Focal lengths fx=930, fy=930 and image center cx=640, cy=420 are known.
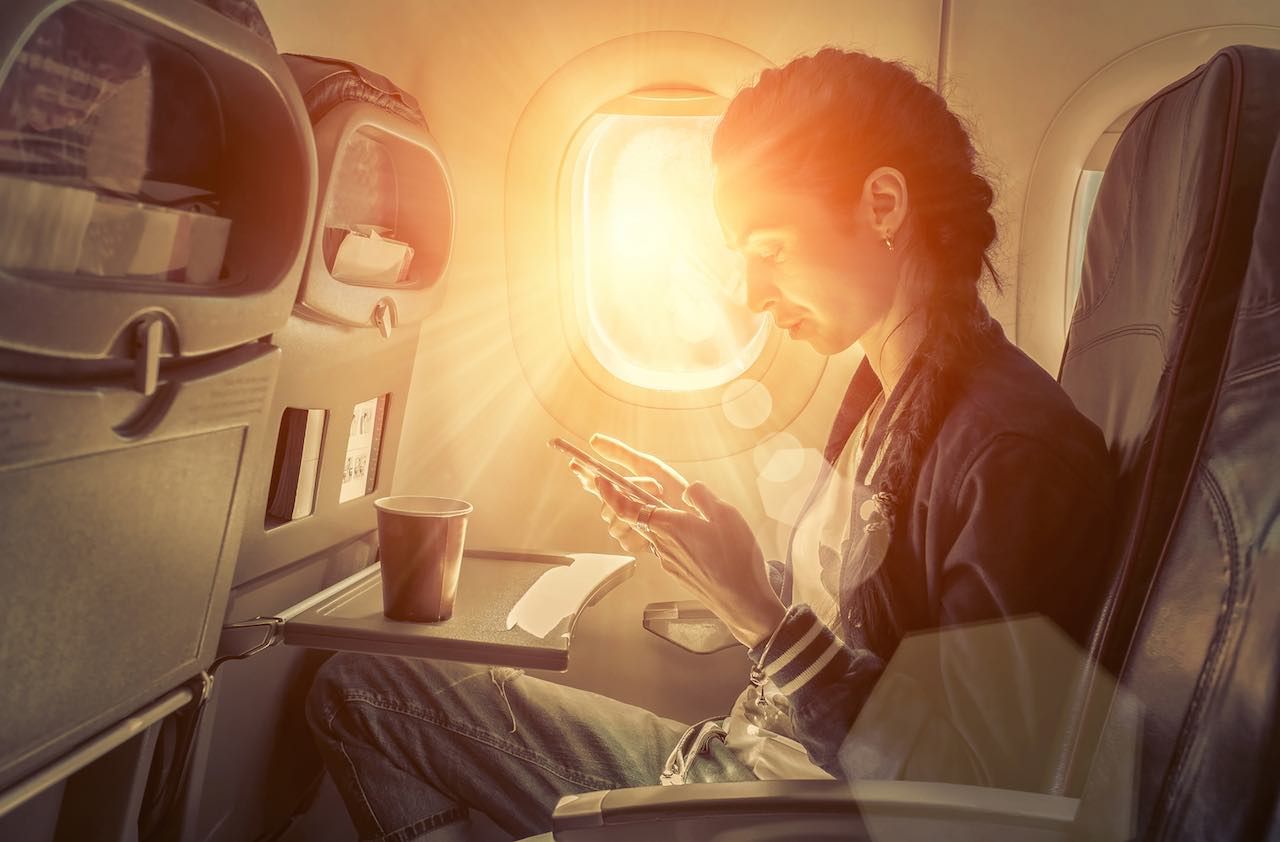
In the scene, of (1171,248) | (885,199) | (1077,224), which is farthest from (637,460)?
(1077,224)

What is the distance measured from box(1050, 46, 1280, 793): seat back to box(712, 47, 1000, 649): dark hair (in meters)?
0.25

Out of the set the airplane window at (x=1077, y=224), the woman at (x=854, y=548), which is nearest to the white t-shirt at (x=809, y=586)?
the woman at (x=854, y=548)

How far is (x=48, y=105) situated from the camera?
0.71 metres

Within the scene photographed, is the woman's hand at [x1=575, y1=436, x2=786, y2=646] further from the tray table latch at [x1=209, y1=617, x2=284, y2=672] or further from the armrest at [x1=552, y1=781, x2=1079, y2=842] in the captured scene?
the tray table latch at [x1=209, y1=617, x2=284, y2=672]

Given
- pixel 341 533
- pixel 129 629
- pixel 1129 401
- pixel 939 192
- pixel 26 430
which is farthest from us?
pixel 341 533

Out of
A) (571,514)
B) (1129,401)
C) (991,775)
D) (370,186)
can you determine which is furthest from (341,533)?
(1129,401)

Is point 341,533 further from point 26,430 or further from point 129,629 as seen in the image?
point 26,430

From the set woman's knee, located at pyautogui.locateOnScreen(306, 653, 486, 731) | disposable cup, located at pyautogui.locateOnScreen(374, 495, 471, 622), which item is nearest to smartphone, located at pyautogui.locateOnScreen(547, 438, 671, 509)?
disposable cup, located at pyautogui.locateOnScreen(374, 495, 471, 622)

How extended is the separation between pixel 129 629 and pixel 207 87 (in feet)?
1.69

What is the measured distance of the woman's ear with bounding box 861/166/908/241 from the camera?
1188 millimetres

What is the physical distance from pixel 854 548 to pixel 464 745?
627 millimetres

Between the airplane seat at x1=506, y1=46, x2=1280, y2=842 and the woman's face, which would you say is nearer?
the airplane seat at x1=506, y1=46, x2=1280, y2=842

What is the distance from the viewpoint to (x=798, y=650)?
3.22ft

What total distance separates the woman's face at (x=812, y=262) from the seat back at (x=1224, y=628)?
0.53 meters
